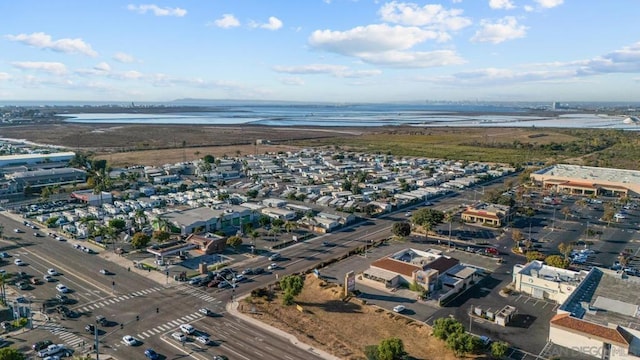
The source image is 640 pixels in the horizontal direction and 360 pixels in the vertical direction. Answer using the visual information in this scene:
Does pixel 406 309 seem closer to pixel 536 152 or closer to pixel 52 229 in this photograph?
pixel 52 229

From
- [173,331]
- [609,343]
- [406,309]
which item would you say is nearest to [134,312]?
[173,331]

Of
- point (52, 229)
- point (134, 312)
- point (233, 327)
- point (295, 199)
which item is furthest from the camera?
point (295, 199)

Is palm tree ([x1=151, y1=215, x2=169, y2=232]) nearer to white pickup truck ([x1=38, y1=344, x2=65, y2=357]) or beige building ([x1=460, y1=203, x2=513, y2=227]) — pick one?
white pickup truck ([x1=38, y1=344, x2=65, y2=357])

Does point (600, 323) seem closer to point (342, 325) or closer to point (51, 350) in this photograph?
point (342, 325)

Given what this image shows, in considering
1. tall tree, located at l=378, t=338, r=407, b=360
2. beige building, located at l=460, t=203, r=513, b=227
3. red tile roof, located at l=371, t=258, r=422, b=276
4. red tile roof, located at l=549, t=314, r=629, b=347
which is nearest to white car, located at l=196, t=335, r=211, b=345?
tall tree, located at l=378, t=338, r=407, b=360

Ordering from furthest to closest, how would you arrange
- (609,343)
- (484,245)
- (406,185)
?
(406,185) < (484,245) < (609,343)

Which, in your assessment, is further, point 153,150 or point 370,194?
point 153,150
